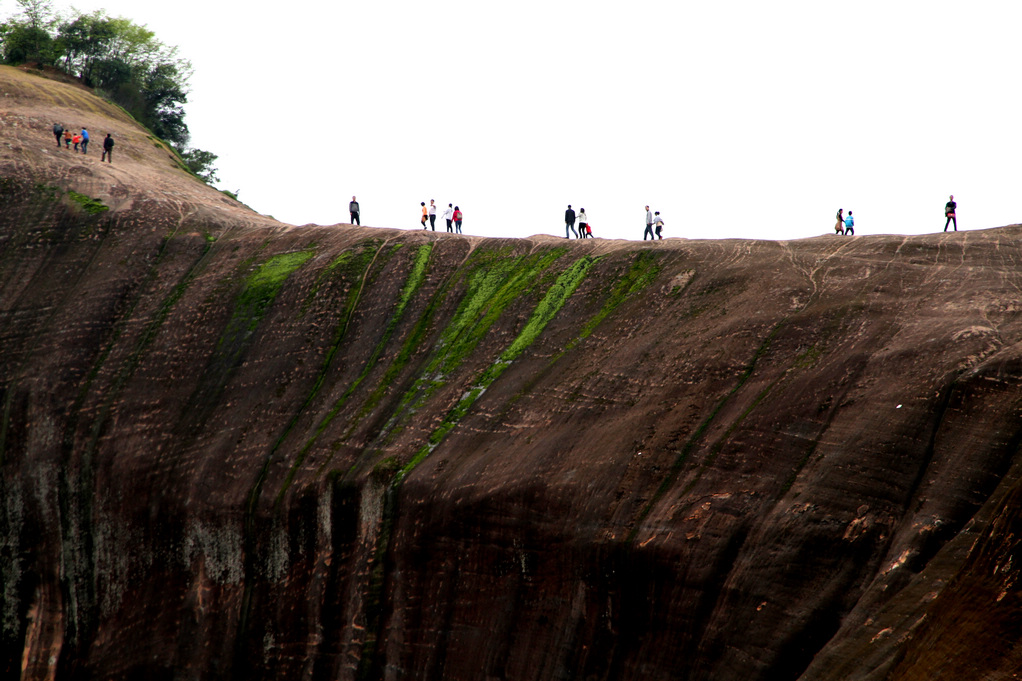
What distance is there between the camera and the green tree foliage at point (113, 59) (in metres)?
56.0

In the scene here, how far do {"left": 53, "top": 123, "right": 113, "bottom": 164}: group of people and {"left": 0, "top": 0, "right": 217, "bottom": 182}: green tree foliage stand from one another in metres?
19.5

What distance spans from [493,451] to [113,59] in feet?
163

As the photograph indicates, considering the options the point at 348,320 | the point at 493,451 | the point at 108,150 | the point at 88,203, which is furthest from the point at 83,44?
the point at 493,451

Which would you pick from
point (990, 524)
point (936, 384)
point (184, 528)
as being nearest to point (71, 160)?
point (184, 528)

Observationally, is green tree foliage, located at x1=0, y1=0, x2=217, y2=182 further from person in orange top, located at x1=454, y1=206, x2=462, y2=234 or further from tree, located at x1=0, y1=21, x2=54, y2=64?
person in orange top, located at x1=454, y1=206, x2=462, y2=234

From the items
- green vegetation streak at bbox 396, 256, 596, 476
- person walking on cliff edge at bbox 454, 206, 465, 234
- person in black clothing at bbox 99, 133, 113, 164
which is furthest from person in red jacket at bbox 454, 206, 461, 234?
person in black clothing at bbox 99, 133, 113, 164

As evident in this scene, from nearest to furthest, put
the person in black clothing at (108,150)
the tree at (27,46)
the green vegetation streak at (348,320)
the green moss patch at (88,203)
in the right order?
the green vegetation streak at (348,320)
the green moss patch at (88,203)
the person in black clothing at (108,150)
the tree at (27,46)

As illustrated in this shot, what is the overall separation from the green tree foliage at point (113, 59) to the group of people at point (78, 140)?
1953cm

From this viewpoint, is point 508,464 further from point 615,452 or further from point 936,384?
point 936,384

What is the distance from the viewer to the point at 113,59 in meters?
58.8

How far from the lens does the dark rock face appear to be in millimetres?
16375

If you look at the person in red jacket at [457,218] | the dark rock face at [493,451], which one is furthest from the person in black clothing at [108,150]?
the person in red jacket at [457,218]

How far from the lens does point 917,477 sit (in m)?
16.5

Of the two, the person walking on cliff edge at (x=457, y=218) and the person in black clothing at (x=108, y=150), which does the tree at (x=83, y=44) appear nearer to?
the person in black clothing at (x=108, y=150)
